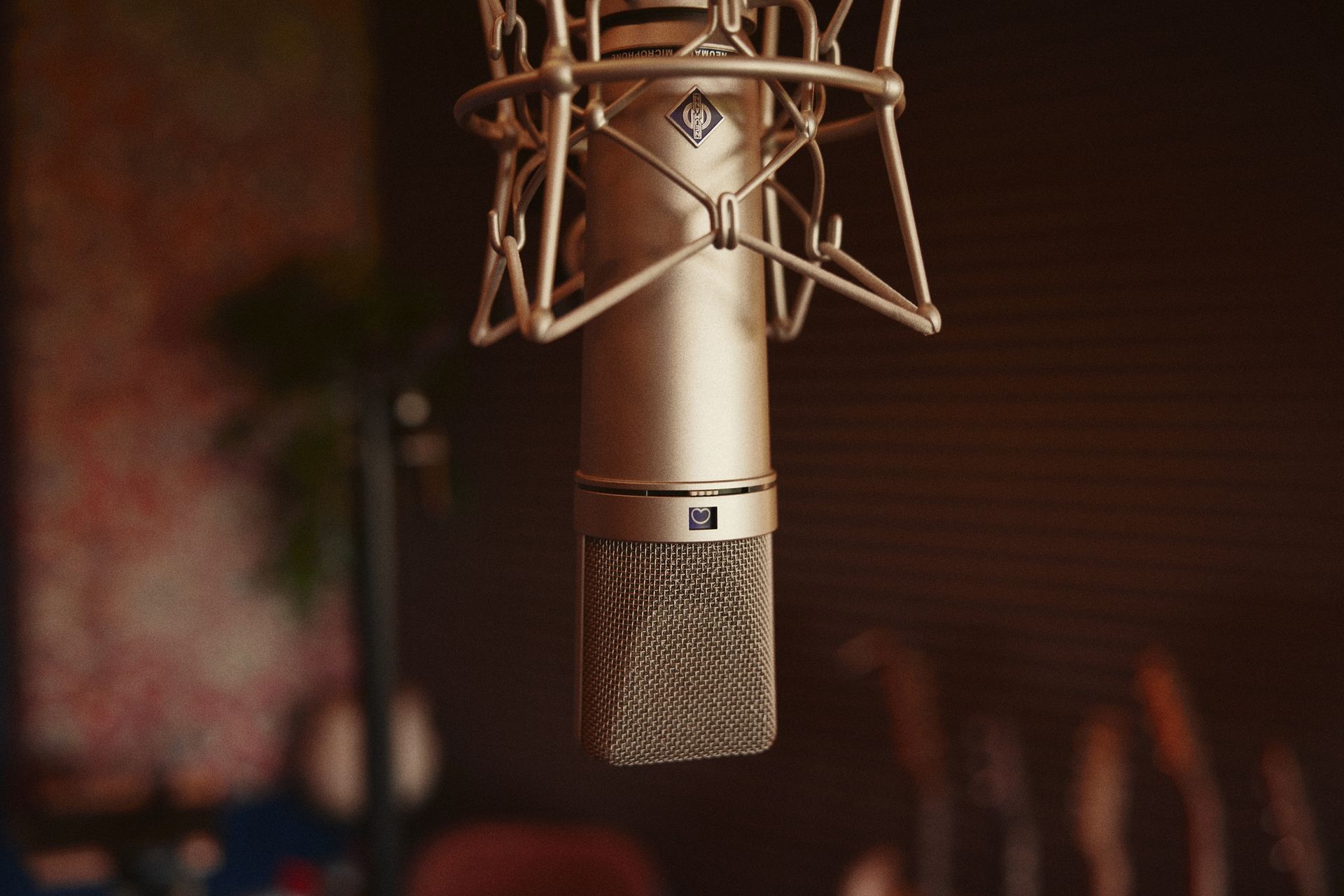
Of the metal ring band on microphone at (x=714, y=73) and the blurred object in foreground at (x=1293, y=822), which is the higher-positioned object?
the metal ring band on microphone at (x=714, y=73)

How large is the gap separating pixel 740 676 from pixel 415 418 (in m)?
1.77

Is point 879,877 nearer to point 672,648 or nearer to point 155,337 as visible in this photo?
point 672,648

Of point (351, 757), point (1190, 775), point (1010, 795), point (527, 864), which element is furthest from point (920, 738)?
point (351, 757)

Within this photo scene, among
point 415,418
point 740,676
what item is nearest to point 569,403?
point 415,418

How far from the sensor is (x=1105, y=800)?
194 centimetres

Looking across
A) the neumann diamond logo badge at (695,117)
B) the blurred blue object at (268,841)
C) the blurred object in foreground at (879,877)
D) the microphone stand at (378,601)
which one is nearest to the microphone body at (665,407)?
the neumann diamond logo badge at (695,117)

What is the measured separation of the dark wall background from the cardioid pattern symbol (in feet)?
5.45

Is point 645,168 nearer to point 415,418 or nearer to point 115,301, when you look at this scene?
point 415,418

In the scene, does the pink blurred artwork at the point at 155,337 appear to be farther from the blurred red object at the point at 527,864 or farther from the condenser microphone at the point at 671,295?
the condenser microphone at the point at 671,295

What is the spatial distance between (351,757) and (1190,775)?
229cm

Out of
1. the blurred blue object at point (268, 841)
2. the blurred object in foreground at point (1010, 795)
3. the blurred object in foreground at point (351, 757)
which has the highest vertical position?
the blurred object in foreground at point (1010, 795)

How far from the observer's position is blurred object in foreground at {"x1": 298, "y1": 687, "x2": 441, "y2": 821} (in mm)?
3037

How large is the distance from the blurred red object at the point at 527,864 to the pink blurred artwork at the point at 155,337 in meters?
1.27

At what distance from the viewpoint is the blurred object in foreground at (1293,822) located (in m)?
1.76
